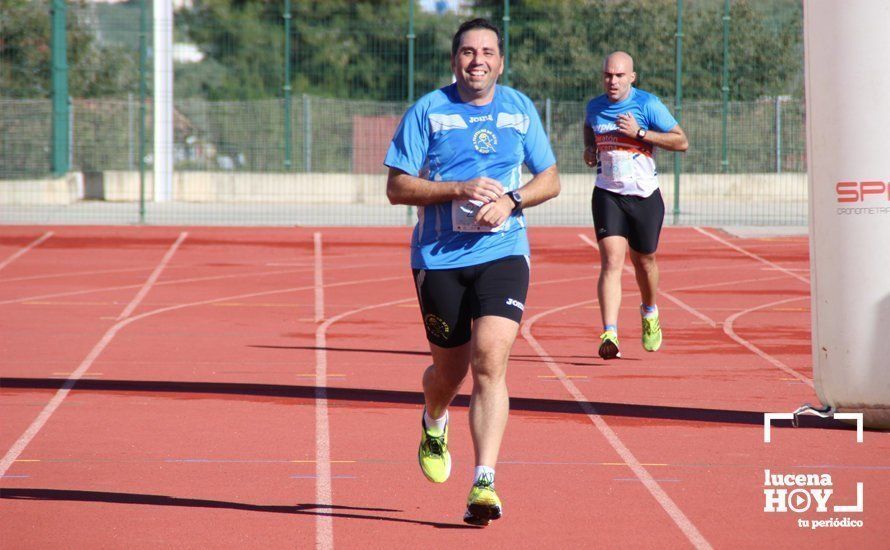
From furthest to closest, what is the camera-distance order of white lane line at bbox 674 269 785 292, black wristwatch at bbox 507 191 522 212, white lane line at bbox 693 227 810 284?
white lane line at bbox 693 227 810 284
white lane line at bbox 674 269 785 292
black wristwatch at bbox 507 191 522 212

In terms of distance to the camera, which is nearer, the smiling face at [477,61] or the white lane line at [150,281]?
the smiling face at [477,61]

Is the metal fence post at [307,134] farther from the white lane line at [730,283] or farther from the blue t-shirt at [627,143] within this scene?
the blue t-shirt at [627,143]

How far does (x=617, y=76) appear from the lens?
1002cm

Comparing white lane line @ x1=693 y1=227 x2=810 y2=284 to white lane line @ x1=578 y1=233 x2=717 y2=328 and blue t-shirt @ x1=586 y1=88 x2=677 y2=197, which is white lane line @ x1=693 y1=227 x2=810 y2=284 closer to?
white lane line @ x1=578 y1=233 x2=717 y2=328

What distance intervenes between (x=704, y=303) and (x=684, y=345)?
333 centimetres

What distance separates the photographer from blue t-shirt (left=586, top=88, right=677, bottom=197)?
10148 mm

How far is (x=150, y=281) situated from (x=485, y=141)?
11.0 m

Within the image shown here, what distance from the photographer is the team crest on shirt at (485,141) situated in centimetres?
586

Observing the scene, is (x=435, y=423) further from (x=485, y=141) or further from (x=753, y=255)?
(x=753, y=255)

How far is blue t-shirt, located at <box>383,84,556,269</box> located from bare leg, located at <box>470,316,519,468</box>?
0.96ft

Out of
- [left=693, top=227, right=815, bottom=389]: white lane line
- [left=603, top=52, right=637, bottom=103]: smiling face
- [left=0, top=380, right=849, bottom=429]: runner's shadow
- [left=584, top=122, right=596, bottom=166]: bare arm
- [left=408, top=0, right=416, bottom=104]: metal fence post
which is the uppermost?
[left=408, top=0, right=416, bottom=104]: metal fence post

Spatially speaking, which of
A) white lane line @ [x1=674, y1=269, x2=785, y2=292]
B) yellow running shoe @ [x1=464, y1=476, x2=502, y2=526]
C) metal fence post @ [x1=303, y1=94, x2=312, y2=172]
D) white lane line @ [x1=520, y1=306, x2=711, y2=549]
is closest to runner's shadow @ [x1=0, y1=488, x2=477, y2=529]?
yellow running shoe @ [x1=464, y1=476, x2=502, y2=526]

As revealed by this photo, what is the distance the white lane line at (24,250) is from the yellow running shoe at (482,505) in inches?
523

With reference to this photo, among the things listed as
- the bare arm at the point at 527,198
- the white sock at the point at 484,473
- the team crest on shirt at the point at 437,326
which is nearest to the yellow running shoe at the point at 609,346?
the bare arm at the point at 527,198
